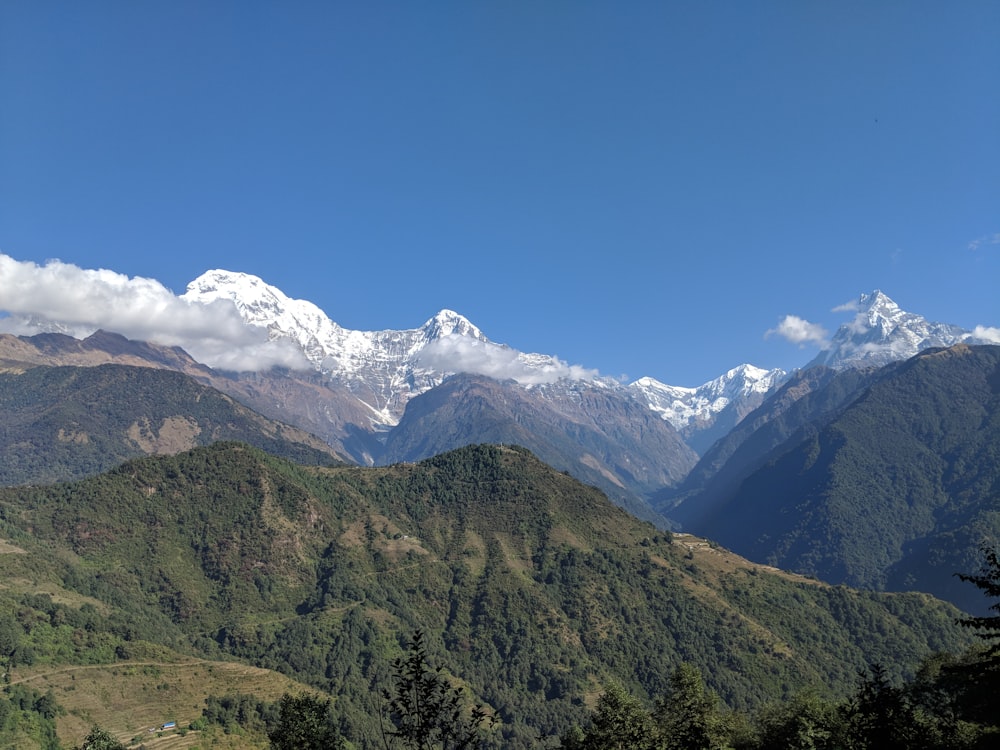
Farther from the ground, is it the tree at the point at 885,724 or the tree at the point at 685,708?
the tree at the point at 885,724

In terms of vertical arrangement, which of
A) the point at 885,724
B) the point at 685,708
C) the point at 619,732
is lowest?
the point at 619,732

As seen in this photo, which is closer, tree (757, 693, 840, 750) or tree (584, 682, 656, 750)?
tree (584, 682, 656, 750)

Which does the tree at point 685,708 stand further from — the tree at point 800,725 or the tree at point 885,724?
the tree at point 885,724

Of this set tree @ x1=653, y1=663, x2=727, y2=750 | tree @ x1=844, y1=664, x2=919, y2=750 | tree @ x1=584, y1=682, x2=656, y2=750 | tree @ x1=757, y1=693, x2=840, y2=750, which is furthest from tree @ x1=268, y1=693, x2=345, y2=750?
tree @ x1=757, y1=693, x2=840, y2=750

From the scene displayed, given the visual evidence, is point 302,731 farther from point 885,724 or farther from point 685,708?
point 685,708

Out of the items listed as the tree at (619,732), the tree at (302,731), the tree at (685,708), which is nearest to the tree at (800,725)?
the tree at (685,708)

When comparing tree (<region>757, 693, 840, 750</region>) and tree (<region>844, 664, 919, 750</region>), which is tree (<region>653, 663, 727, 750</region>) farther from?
tree (<region>844, 664, 919, 750</region>)

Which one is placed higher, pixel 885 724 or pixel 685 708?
pixel 885 724

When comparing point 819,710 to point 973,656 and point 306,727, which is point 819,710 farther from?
point 306,727

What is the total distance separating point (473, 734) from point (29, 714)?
647 ft

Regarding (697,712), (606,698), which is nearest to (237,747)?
(606,698)

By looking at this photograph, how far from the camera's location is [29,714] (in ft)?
579

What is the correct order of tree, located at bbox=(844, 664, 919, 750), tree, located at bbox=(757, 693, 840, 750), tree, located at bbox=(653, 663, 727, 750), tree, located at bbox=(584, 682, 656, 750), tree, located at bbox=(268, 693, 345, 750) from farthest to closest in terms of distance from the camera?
tree, located at bbox=(757, 693, 840, 750)
tree, located at bbox=(653, 663, 727, 750)
tree, located at bbox=(584, 682, 656, 750)
tree, located at bbox=(268, 693, 345, 750)
tree, located at bbox=(844, 664, 919, 750)

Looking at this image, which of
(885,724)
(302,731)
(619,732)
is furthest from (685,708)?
(302,731)
